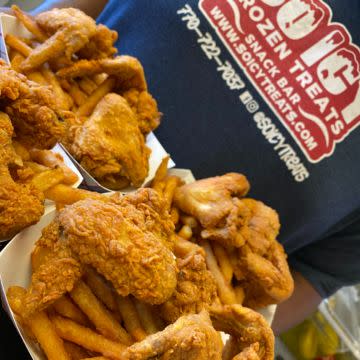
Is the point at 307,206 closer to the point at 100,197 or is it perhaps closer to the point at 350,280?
the point at 350,280

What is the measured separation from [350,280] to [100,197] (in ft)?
5.47

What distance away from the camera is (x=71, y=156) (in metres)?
1.32

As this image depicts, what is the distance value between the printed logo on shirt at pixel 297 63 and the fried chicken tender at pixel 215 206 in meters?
0.59

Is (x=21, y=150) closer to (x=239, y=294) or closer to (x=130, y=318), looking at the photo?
(x=130, y=318)

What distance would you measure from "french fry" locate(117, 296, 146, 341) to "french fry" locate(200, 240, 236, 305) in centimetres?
42

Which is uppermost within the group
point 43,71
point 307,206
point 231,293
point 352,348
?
point 43,71

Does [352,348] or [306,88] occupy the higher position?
[306,88]

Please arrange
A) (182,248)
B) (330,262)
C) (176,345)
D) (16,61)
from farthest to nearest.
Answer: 1. (330,262)
2. (16,61)
3. (182,248)
4. (176,345)

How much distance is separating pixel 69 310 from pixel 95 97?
2.56 ft

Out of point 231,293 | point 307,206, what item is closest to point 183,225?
point 231,293

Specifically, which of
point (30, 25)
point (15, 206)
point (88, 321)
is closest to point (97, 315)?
point (88, 321)

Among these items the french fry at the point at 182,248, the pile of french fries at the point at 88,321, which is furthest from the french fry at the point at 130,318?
the french fry at the point at 182,248

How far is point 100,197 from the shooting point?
1.11m

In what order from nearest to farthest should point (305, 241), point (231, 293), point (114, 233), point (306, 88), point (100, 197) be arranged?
point (114, 233), point (100, 197), point (231, 293), point (306, 88), point (305, 241)
